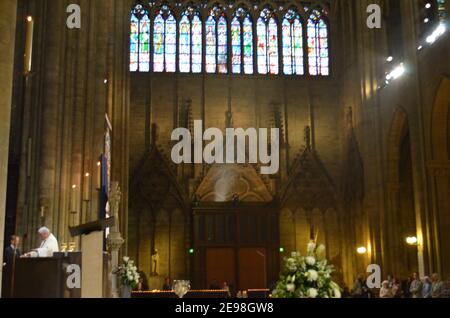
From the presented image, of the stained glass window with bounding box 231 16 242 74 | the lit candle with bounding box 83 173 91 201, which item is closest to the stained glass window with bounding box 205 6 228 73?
the stained glass window with bounding box 231 16 242 74

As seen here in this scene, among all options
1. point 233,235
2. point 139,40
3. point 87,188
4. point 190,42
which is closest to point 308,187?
point 233,235

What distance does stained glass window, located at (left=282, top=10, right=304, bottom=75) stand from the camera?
32.7 metres

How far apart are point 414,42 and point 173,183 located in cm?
1247

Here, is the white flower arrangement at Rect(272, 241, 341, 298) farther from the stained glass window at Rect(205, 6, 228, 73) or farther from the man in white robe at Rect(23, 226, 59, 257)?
the stained glass window at Rect(205, 6, 228, 73)

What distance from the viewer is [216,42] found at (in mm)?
32375

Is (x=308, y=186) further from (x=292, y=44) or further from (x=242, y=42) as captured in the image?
(x=242, y=42)

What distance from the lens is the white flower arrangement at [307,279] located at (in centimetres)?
720

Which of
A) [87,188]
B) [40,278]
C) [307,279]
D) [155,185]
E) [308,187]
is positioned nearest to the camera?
[307,279]

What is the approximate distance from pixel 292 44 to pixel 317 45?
125cm

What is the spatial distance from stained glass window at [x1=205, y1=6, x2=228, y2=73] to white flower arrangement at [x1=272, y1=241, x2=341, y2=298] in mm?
25294

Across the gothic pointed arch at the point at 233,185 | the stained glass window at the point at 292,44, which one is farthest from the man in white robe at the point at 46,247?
the stained glass window at the point at 292,44

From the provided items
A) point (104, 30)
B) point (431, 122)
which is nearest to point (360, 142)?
point (431, 122)

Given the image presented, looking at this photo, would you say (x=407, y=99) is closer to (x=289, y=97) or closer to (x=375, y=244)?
(x=375, y=244)

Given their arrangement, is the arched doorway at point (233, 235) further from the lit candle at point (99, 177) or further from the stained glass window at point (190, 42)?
the lit candle at point (99, 177)
